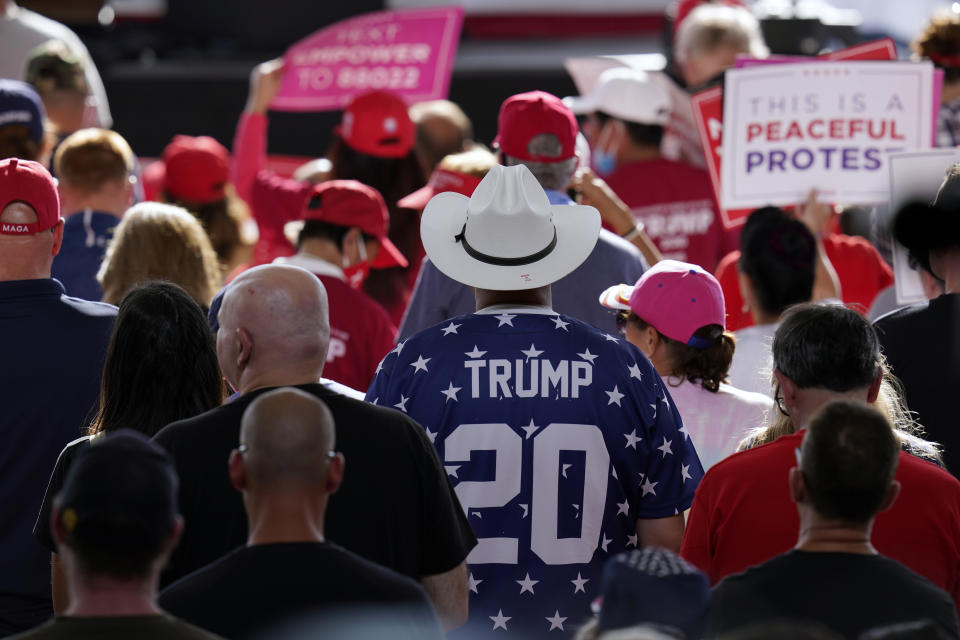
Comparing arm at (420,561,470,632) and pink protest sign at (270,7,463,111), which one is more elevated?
pink protest sign at (270,7,463,111)

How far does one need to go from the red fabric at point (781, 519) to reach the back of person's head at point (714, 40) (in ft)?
13.4

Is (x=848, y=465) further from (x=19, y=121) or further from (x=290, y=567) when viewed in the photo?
(x=19, y=121)

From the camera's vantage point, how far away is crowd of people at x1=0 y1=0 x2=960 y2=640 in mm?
2424

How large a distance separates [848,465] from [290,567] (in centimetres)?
102

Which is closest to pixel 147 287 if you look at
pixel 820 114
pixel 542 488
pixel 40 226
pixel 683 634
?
pixel 40 226

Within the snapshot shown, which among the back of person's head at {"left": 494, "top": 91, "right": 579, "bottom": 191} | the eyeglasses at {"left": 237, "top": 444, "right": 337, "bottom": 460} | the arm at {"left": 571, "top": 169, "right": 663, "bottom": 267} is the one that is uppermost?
the back of person's head at {"left": 494, "top": 91, "right": 579, "bottom": 191}

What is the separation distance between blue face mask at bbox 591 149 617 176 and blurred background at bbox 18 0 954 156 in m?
2.17

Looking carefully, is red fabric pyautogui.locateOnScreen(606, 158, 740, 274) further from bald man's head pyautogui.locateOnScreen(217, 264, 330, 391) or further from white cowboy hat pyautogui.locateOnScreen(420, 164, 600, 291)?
bald man's head pyautogui.locateOnScreen(217, 264, 330, 391)

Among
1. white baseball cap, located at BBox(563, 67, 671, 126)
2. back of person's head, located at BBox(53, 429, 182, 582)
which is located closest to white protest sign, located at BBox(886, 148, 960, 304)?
white baseball cap, located at BBox(563, 67, 671, 126)

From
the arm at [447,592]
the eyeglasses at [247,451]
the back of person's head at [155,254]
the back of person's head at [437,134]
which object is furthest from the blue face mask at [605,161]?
the eyeglasses at [247,451]

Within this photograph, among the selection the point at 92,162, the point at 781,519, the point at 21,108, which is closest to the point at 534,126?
the point at 92,162

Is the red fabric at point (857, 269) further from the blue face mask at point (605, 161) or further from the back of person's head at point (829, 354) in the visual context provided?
the back of person's head at point (829, 354)

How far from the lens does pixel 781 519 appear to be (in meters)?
3.05

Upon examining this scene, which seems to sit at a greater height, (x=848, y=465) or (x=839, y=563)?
(x=848, y=465)
